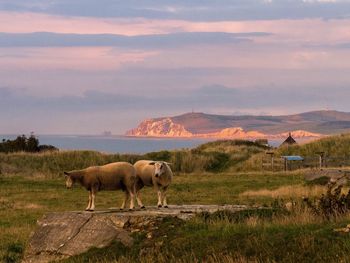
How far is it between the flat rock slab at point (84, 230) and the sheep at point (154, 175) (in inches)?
50.3

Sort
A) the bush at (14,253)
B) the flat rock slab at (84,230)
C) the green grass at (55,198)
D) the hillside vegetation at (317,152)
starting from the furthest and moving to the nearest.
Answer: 1. the hillside vegetation at (317,152)
2. the green grass at (55,198)
3. the bush at (14,253)
4. the flat rock slab at (84,230)

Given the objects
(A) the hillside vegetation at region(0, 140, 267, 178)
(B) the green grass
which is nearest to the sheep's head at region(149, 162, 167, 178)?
(B) the green grass

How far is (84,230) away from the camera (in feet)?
48.8

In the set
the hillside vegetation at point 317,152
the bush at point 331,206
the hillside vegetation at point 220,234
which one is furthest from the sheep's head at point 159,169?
the hillside vegetation at point 317,152

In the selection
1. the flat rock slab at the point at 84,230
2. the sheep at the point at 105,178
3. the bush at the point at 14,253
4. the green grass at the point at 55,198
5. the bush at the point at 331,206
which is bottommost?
the green grass at the point at 55,198

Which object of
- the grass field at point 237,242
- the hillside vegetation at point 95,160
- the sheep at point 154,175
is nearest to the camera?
the grass field at point 237,242

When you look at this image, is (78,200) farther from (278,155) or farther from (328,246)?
(278,155)

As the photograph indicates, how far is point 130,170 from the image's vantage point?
54.1 ft

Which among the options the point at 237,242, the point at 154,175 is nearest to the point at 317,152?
the point at 154,175

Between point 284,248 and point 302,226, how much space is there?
1.57 m

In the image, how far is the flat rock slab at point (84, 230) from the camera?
568 inches

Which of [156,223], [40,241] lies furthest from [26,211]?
[156,223]

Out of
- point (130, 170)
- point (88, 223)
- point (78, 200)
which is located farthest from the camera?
point (78, 200)

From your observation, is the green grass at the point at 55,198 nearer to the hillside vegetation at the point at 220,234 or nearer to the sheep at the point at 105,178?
the hillside vegetation at the point at 220,234
